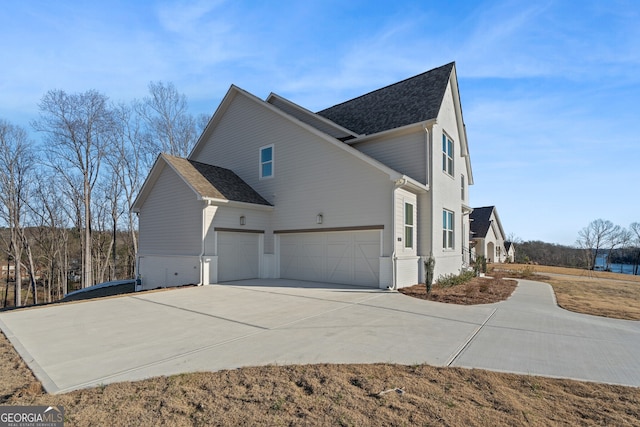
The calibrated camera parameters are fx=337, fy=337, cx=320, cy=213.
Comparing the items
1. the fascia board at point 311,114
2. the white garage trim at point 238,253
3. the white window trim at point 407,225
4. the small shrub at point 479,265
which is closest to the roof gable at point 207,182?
the white garage trim at point 238,253

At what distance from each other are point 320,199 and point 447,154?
667 centimetres

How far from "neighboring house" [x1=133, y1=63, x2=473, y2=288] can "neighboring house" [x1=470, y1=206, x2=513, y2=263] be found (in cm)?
2152

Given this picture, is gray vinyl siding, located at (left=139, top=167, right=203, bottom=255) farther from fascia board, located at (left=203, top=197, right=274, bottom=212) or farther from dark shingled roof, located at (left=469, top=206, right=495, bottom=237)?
dark shingled roof, located at (left=469, top=206, right=495, bottom=237)

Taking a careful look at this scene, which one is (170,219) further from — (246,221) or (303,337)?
(303,337)

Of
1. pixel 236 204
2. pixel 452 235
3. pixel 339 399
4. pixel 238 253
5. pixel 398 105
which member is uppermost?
pixel 398 105

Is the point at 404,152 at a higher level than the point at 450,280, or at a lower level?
higher

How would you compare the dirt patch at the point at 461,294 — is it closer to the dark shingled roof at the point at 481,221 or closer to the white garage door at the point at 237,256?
the white garage door at the point at 237,256

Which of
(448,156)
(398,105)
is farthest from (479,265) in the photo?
(398,105)

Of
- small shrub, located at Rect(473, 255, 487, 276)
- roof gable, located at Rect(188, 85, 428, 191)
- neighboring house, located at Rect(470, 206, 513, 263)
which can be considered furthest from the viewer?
neighboring house, located at Rect(470, 206, 513, 263)

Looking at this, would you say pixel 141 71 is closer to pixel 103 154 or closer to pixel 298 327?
pixel 298 327

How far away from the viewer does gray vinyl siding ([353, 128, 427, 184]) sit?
1363cm

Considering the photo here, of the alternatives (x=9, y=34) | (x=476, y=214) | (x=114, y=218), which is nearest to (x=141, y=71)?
(x=9, y=34)

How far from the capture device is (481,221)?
38.5 metres

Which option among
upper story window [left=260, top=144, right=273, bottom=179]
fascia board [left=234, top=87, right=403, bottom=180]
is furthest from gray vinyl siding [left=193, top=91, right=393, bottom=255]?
upper story window [left=260, top=144, right=273, bottom=179]
